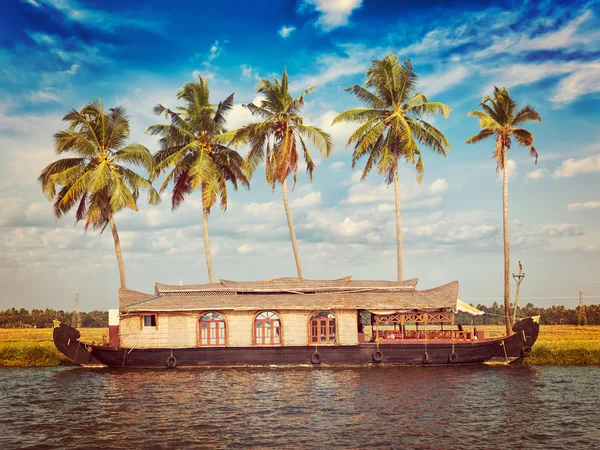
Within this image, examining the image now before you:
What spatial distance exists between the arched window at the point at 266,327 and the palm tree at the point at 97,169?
959cm

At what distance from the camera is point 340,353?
1012 inches

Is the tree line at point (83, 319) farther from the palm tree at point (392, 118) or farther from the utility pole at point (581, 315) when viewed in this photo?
the palm tree at point (392, 118)

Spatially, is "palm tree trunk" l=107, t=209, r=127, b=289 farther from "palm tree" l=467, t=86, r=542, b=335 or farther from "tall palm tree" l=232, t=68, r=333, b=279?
"palm tree" l=467, t=86, r=542, b=335

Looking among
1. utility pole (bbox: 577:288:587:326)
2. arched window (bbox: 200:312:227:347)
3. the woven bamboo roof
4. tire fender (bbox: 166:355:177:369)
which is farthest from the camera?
utility pole (bbox: 577:288:587:326)

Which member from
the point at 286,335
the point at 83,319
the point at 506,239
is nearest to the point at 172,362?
the point at 286,335

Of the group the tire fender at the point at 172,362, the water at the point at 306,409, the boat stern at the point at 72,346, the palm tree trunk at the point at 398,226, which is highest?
the palm tree trunk at the point at 398,226

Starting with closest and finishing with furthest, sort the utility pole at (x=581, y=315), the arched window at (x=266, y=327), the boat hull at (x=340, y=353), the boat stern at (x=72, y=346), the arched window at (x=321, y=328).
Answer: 1. the boat hull at (x=340, y=353)
2. the boat stern at (x=72, y=346)
3. the arched window at (x=321, y=328)
4. the arched window at (x=266, y=327)
5. the utility pole at (x=581, y=315)

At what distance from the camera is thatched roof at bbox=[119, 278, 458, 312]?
85.6 ft

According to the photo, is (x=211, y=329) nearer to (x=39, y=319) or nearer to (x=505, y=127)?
(x=505, y=127)

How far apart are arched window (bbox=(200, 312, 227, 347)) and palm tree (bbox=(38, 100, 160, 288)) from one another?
752 cm

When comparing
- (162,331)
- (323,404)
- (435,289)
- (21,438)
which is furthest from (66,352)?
(435,289)

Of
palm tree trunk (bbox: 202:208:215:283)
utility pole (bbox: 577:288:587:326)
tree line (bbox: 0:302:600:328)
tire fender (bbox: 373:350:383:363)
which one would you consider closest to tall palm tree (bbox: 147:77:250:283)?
palm tree trunk (bbox: 202:208:215:283)

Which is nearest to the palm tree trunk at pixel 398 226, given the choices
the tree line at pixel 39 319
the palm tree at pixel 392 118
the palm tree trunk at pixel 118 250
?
the palm tree at pixel 392 118

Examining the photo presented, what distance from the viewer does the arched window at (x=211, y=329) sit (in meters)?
26.5
